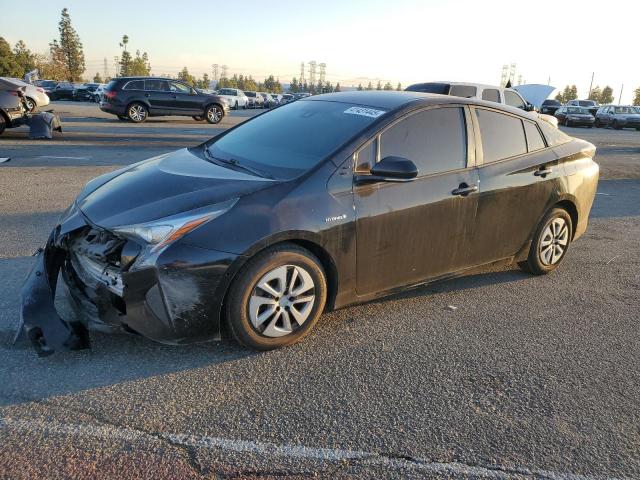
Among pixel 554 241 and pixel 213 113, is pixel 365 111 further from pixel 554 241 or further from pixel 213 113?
pixel 213 113

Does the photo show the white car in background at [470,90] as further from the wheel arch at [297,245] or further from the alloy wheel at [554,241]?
the wheel arch at [297,245]

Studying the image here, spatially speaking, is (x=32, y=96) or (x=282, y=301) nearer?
(x=282, y=301)

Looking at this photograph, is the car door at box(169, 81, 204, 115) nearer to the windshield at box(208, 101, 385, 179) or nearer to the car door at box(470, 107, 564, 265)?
the windshield at box(208, 101, 385, 179)

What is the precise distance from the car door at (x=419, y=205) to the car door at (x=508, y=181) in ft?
0.47

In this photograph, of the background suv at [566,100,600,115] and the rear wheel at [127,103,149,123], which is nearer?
the rear wheel at [127,103,149,123]

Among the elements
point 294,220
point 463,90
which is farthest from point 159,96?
point 294,220

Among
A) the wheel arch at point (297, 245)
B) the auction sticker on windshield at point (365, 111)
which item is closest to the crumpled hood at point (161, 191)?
the wheel arch at point (297, 245)

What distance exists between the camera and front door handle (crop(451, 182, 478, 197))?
402 cm

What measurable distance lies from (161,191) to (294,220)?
88 centimetres

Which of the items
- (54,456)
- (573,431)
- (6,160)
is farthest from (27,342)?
(6,160)

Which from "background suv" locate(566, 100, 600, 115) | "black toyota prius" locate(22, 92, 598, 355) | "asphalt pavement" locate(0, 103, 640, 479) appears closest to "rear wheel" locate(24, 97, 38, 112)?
"asphalt pavement" locate(0, 103, 640, 479)

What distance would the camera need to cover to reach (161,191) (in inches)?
133

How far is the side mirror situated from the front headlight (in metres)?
1.07

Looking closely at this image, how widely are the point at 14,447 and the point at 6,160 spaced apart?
9.14m
